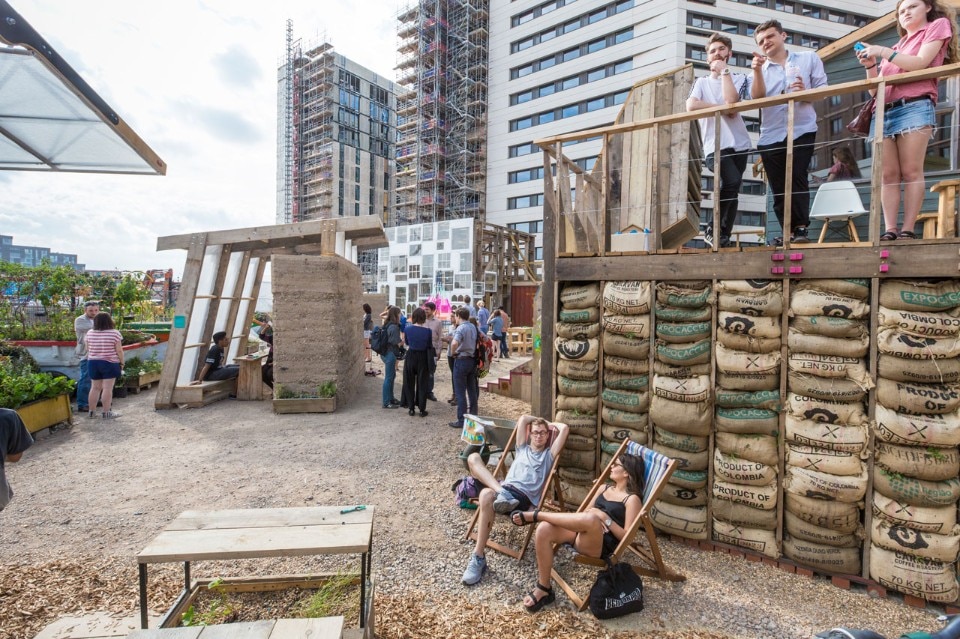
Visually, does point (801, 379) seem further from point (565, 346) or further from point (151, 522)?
point (151, 522)

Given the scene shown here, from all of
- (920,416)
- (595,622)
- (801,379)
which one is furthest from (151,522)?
(920,416)

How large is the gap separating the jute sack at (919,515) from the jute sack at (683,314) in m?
1.75

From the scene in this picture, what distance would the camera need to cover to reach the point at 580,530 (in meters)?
3.38

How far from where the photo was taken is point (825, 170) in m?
7.52

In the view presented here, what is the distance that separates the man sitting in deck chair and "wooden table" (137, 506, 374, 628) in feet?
3.09

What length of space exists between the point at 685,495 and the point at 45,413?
27.5ft

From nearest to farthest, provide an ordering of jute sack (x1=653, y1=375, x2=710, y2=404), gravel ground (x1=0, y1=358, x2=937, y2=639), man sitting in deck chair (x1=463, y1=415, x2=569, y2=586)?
gravel ground (x1=0, y1=358, x2=937, y2=639), man sitting in deck chair (x1=463, y1=415, x2=569, y2=586), jute sack (x1=653, y1=375, x2=710, y2=404)

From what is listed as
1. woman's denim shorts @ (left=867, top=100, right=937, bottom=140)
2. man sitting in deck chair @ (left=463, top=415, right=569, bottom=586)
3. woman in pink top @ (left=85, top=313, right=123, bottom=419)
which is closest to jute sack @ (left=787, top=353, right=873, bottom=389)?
woman's denim shorts @ (left=867, top=100, right=937, bottom=140)

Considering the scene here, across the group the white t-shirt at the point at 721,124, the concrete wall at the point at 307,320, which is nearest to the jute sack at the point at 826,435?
the white t-shirt at the point at 721,124

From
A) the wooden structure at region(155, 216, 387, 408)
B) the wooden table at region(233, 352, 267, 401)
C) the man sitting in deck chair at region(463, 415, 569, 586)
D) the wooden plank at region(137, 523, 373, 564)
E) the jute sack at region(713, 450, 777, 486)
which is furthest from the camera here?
the wooden table at region(233, 352, 267, 401)

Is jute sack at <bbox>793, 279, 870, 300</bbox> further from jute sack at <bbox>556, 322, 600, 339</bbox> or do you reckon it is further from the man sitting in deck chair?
the man sitting in deck chair

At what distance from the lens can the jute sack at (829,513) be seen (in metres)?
3.50

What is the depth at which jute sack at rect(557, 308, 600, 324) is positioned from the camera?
454 centimetres

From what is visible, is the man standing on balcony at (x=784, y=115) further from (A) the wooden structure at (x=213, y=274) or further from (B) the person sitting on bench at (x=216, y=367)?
(B) the person sitting on bench at (x=216, y=367)
